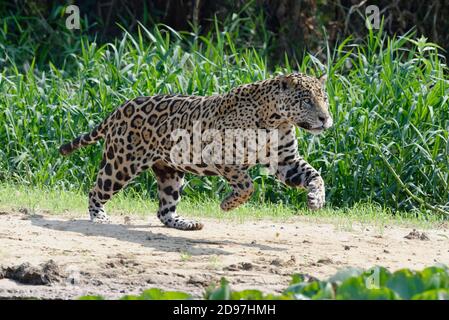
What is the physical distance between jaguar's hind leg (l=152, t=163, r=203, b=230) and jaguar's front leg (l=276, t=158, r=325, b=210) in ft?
2.59

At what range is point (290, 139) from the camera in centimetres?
859

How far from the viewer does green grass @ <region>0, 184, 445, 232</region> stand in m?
9.32

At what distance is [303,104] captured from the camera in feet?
27.9

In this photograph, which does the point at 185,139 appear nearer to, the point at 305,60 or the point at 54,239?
the point at 54,239

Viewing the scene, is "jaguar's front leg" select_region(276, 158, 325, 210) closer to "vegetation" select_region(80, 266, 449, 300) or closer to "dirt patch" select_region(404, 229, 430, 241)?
"dirt patch" select_region(404, 229, 430, 241)

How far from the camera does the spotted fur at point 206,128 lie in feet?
27.8

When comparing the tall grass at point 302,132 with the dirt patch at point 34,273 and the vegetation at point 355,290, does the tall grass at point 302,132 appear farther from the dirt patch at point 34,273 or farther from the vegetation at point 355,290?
the vegetation at point 355,290

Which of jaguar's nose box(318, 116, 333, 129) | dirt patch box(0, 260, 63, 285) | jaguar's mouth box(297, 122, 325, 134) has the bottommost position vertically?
dirt patch box(0, 260, 63, 285)

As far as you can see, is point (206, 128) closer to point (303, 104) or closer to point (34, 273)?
point (303, 104)

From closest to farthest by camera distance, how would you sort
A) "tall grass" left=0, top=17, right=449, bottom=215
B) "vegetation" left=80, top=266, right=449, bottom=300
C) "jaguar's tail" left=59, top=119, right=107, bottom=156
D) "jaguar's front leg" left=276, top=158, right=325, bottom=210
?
1. "vegetation" left=80, top=266, right=449, bottom=300
2. "jaguar's front leg" left=276, top=158, right=325, bottom=210
3. "jaguar's tail" left=59, top=119, right=107, bottom=156
4. "tall grass" left=0, top=17, right=449, bottom=215

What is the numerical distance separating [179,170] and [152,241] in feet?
2.83

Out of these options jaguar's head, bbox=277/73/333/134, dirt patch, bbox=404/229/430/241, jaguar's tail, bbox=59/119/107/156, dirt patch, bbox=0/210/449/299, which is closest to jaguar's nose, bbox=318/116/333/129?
jaguar's head, bbox=277/73/333/134

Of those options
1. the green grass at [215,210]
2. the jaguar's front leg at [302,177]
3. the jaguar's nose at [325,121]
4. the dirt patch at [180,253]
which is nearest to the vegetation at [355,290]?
the dirt patch at [180,253]
